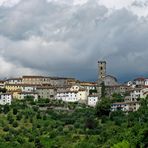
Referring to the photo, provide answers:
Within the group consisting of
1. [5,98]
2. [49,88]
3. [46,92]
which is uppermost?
[49,88]

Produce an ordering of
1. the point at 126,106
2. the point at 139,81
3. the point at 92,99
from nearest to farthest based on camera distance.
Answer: the point at 126,106, the point at 92,99, the point at 139,81

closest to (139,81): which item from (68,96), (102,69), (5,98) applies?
(102,69)

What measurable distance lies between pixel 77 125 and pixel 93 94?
105 ft

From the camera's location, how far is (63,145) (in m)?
78.7

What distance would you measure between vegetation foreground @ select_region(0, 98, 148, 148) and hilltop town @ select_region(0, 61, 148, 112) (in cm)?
615

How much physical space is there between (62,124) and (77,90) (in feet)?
107

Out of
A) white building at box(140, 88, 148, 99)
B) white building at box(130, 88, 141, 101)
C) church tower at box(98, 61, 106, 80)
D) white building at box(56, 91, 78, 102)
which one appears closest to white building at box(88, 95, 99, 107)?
white building at box(56, 91, 78, 102)

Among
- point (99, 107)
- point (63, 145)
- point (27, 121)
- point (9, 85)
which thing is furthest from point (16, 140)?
point (9, 85)

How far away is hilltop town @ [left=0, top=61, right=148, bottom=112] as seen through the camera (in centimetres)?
11812

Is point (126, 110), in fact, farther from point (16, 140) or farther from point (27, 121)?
point (16, 140)

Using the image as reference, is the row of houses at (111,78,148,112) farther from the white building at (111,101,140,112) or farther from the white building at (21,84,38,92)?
the white building at (21,84,38,92)

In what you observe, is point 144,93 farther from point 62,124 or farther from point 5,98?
point 62,124

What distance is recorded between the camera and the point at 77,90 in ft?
416

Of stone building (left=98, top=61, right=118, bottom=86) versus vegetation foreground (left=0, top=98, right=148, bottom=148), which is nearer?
vegetation foreground (left=0, top=98, right=148, bottom=148)
